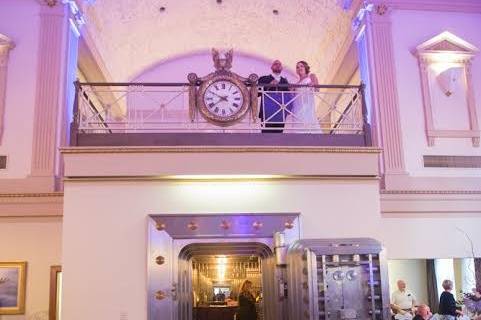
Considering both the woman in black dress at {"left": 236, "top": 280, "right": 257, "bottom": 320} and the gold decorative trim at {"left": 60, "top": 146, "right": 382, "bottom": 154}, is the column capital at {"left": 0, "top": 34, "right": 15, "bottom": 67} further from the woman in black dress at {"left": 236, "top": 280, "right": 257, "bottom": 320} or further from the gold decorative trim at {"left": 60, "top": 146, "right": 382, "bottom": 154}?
the woman in black dress at {"left": 236, "top": 280, "right": 257, "bottom": 320}

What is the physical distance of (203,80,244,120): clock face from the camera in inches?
324

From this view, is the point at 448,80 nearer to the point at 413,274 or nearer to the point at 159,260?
the point at 413,274

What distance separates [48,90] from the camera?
10.4 metres

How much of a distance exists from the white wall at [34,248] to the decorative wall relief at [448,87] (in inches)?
273

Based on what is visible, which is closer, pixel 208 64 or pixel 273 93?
pixel 273 93

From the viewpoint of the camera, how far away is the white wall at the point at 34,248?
9742mm

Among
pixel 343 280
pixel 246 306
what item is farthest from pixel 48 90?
pixel 343 280

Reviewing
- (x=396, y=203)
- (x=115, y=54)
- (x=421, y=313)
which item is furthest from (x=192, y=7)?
(x=421, y=313)

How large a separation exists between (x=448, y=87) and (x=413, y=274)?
14.8ft

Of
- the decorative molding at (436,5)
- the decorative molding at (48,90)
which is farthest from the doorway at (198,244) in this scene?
the decorative molding at (436,5)

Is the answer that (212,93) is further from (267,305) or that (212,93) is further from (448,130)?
(448,130)

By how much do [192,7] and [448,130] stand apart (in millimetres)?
7193

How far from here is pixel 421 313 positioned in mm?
8281

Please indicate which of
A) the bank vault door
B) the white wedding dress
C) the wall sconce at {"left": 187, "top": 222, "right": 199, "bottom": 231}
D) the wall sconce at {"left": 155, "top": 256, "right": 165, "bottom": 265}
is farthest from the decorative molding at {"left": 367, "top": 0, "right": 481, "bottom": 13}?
the wall sconce at {"left": 155, "top": 256, "right": 165, "bottom": 265}
